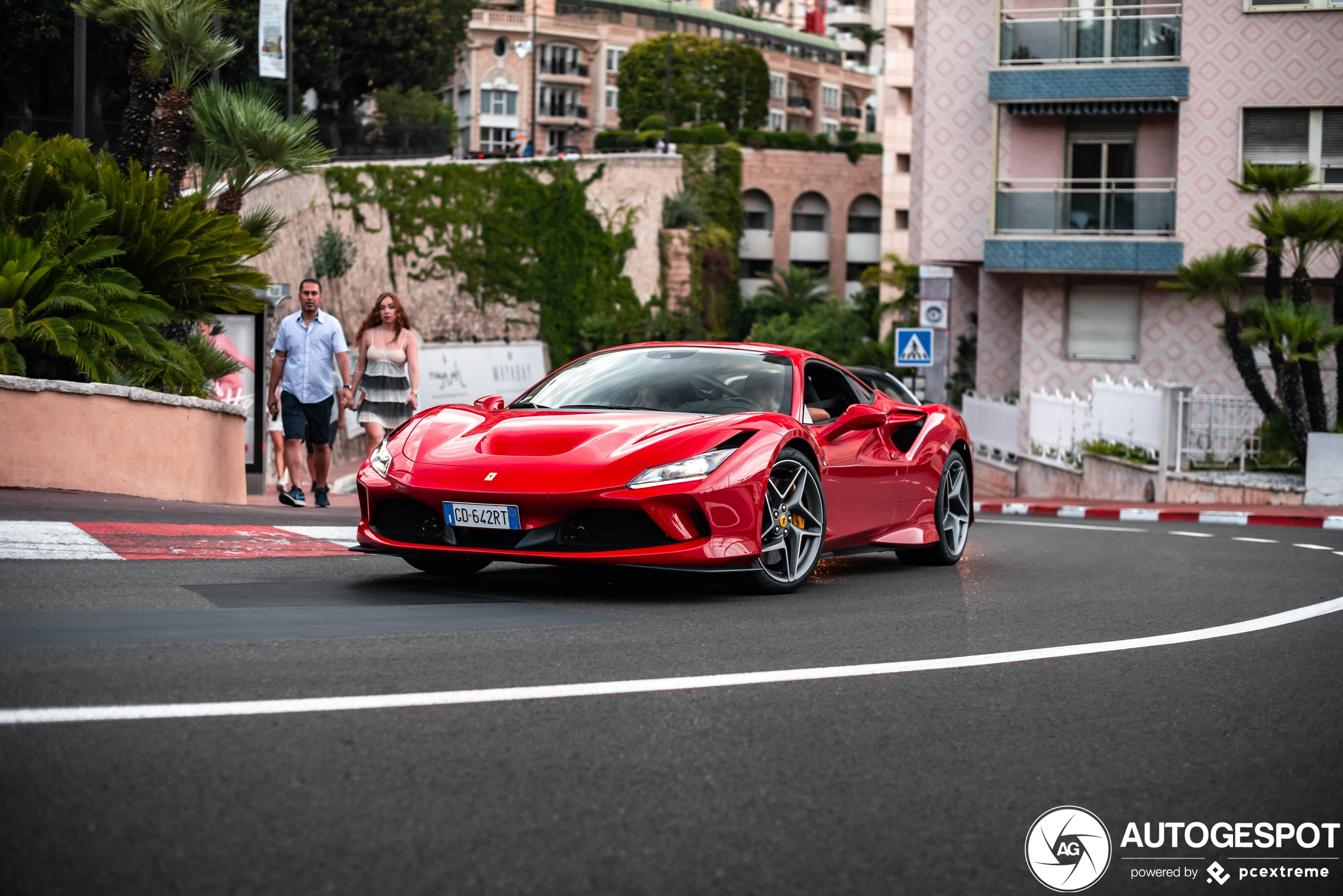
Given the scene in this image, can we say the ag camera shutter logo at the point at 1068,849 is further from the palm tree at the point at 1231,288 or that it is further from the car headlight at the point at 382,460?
the palm tree at the point at 1231,288

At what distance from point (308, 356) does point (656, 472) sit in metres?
6.29

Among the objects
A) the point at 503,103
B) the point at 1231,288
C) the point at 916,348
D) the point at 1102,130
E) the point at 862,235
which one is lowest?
the point at 916,348

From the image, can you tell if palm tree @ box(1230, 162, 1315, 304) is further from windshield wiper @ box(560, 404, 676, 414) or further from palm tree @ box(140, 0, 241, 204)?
windshield wiper @ box(560, 404, 676, 414)

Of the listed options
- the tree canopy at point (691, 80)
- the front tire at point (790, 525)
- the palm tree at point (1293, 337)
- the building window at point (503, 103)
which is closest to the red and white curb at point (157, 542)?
the front tire at point (790, 525)

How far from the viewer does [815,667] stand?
18.2ft

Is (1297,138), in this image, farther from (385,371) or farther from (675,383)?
(675,383)

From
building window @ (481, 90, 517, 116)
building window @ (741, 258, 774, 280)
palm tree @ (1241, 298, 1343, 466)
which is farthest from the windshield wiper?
building window @ (481, 90, 517, 116)

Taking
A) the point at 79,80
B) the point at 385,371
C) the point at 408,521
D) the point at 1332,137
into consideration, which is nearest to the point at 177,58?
the point at 385,371

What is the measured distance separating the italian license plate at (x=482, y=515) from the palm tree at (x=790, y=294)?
223 feet

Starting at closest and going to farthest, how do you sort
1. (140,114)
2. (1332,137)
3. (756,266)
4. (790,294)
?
(140,114) → (1332,137) → (790,294) → (756,266)

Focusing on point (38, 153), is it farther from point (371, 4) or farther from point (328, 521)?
point (371, 4)

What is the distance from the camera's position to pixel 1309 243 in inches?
785

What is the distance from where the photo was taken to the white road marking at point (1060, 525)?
51.4ft

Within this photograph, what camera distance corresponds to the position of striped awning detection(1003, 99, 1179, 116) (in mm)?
29969
